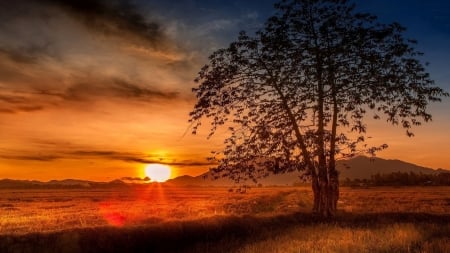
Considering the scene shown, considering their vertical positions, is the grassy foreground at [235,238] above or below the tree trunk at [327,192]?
below

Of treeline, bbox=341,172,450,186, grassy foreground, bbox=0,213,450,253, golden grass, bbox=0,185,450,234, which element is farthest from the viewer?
treeline, bbox=341,172,450,186

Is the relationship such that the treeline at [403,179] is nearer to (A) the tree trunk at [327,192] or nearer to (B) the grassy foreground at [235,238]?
(A) the tree trunk at [327,192]

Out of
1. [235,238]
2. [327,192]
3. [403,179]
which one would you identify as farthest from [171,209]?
[403,179]

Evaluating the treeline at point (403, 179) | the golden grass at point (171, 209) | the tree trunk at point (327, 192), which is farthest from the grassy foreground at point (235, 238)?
the treeline at point (403, 179)

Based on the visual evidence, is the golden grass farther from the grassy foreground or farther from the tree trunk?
the grassy foreground

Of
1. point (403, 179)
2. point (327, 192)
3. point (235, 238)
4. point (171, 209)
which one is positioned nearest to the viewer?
point (235, 238)

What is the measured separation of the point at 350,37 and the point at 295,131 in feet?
14.1

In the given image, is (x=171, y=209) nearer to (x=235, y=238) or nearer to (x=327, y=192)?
(x=327, y=192)

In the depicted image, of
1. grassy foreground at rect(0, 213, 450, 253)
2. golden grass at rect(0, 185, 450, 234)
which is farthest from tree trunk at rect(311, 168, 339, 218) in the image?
golden grass at rect(0, 185, 450, 234)

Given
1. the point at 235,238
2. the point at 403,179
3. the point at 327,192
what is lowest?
the point at 235,238

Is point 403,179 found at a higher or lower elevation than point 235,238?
higher

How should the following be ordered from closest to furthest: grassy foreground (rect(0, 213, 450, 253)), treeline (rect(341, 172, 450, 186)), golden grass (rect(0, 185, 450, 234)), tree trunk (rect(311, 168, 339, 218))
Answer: grassy foreground (rect(0, 213, 450, 253))
tree trunk (rect(311, 168, 339, 218))
golden grass (rect(0, 185, 450, 234))
treeline (rect(341, 172, 450, 186))

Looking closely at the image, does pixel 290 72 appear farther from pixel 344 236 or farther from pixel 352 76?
pixel 344 236

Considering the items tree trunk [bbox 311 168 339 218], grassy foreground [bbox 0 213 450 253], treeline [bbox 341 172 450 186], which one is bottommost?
grassy foreground [bbox 0 213 450 253]
